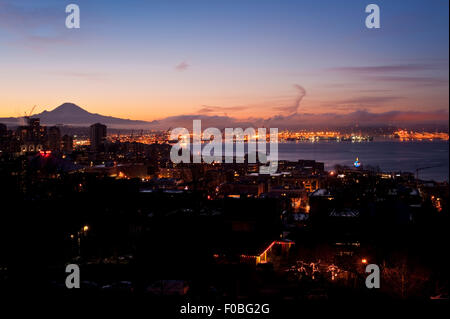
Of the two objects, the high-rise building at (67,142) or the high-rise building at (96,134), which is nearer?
the high-rise building at (67,142)

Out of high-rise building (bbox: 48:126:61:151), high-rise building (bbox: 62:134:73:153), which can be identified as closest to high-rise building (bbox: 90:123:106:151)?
high-rise building (bbox: 62:134:73:153)

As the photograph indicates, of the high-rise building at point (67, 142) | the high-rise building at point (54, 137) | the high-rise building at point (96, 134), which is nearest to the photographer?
the high-rise building at point (54, 137)

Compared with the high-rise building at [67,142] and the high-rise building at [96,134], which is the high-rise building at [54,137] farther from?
the high-rise building at [96,134]

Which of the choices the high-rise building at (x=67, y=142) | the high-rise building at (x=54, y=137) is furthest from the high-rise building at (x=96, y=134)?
the high-rise building at (x=54, y=137)

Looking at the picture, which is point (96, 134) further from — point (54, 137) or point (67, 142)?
point (54, 137)

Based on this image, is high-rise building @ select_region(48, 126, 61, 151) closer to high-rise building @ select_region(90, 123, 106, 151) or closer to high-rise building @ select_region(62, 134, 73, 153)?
high-rise building @ select_region(62, 134, 73, 153)

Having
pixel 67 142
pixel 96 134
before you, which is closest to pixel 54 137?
pixel 67 142
